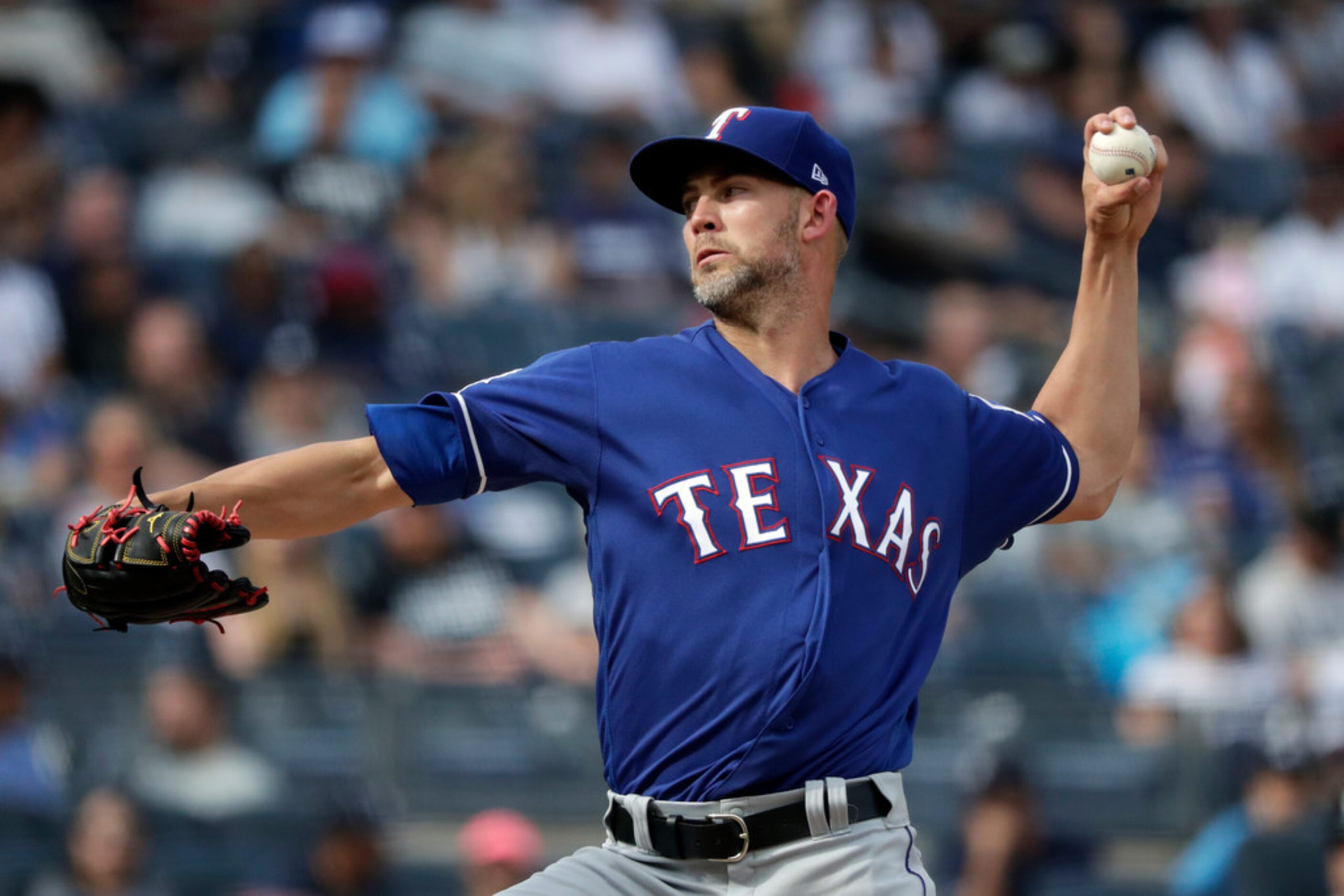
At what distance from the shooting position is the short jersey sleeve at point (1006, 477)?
3.13m

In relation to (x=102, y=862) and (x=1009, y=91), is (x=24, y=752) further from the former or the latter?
(x=1009, y=91)

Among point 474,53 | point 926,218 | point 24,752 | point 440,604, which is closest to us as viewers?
point 24,752

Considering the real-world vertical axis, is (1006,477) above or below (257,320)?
below

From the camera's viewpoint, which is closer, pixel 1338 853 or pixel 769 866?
pixel 769 866

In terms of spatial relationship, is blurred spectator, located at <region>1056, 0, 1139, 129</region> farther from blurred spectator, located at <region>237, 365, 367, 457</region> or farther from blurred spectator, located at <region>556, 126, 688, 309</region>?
blurred spectator, located at <region>237, 365, 367, 457</region>

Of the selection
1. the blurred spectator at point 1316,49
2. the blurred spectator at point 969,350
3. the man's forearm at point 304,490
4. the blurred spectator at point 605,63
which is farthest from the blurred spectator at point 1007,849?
the blurred spectator at point 1316,49

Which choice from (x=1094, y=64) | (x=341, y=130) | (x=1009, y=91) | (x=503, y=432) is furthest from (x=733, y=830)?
(x=1094, y=64)

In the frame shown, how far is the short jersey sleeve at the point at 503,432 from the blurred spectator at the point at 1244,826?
317cm

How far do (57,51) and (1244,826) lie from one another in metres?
6.67

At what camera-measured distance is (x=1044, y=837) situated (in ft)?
18.6

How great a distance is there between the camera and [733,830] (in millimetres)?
2779

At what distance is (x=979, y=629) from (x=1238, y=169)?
432 centimetres

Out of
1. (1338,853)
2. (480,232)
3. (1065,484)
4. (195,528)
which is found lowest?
(1338,853)

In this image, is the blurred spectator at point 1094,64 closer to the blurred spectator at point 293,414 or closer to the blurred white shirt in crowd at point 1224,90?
the blurred white shirt in crowd at point 1224,90
